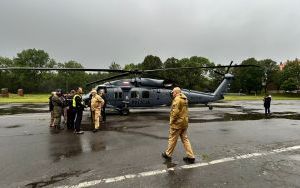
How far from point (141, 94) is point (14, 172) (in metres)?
14.8

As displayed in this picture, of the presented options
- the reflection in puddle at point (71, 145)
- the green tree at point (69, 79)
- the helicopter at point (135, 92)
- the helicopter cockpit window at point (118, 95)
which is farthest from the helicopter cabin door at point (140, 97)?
the green tree at point (69, 79)

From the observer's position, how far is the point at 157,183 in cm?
637

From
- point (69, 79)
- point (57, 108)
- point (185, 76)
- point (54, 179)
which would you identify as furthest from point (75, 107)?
point (69, 79)

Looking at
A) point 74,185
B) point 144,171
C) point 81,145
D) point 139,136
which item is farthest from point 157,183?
point 139,136

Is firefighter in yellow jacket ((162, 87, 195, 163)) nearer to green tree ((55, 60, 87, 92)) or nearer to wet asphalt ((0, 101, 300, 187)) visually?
wet asphalt ((0, 101, 300, 187))

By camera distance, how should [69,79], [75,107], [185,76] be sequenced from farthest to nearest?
[69,79] → [185,76] → [75,107]

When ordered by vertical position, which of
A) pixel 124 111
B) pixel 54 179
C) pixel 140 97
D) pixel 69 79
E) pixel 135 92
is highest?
pixel 69 79

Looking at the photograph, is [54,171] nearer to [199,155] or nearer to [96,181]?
[96,181]

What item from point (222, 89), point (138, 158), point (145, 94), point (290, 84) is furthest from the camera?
point (290, 84)

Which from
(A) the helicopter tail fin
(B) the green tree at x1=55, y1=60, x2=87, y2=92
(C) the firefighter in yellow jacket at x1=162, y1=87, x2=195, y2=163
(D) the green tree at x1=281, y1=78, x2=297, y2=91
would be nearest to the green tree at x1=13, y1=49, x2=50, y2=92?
(B) the green tree at x1=55, y1=60, x2=87, y2=92

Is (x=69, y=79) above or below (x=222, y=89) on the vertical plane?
above

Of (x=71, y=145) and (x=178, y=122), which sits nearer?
(x=178, y=122)

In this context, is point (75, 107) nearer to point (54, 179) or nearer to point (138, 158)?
point (138, 158)

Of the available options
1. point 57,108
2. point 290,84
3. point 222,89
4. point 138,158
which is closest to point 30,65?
point 290,84
